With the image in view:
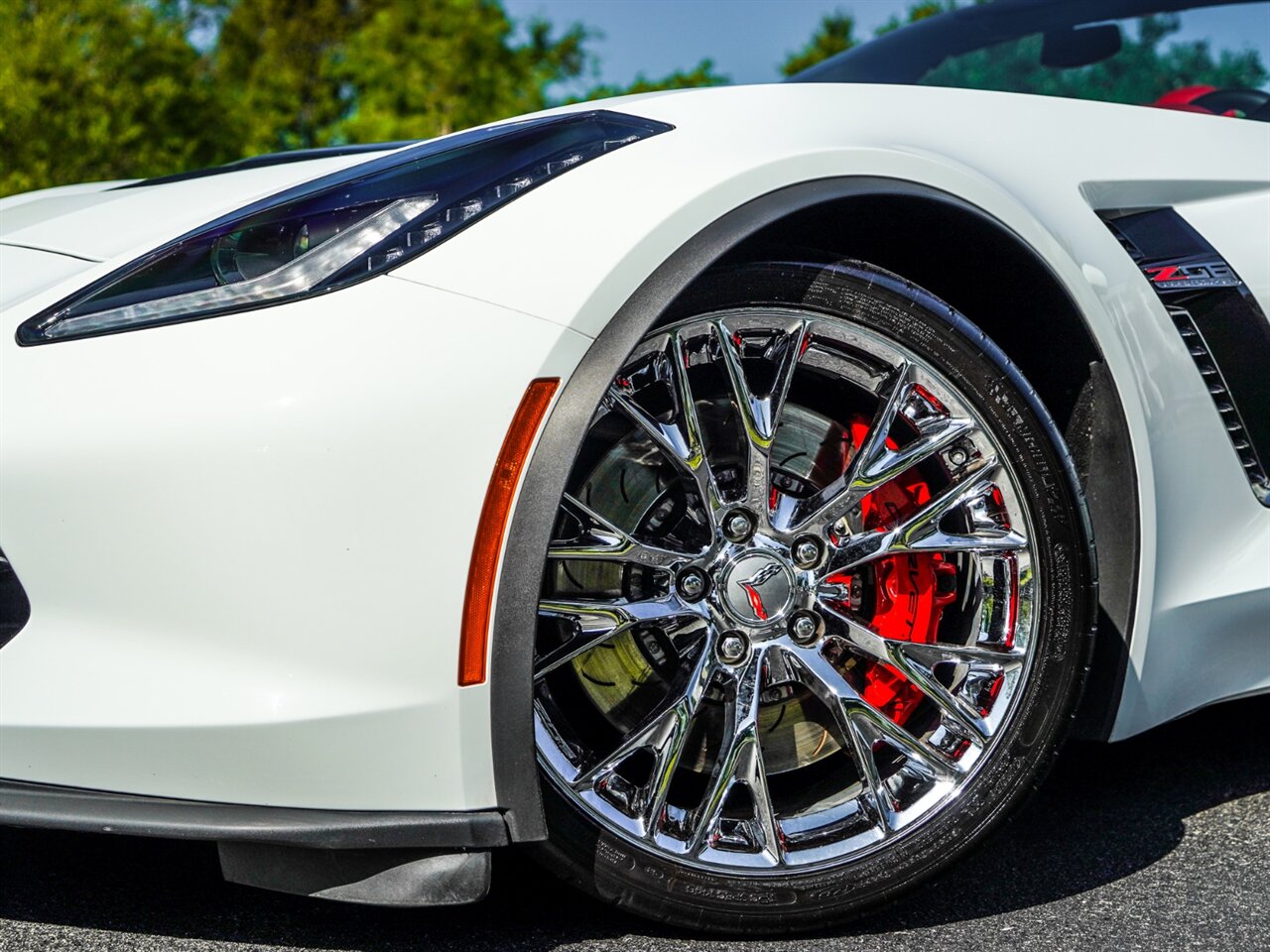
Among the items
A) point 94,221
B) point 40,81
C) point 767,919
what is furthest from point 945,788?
point 40,81

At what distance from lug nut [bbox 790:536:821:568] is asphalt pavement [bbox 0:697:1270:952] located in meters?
0.49

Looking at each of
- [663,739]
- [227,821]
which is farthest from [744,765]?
[227,821]

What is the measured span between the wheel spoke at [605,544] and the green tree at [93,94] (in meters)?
7.04

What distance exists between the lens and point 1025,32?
295 centimetres

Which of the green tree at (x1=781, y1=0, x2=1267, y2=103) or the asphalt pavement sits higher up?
the green tree at (x1=781, y1=0, x2=1267, y2=103)

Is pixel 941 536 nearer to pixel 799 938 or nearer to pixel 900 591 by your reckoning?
pixel 900 591

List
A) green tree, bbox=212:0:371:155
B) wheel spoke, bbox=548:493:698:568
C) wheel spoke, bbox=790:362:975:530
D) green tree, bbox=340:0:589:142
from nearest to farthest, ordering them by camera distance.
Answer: wheel spoke, bbox=548:493:698:568 → wheel spoke, bbox=790:362:975:530 → green tree, bbox=340:0:589:142 → green tree, bbox=212:0:371:155

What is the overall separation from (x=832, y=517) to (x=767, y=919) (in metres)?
0.53

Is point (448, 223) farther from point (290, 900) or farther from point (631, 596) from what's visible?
point (290, 900)

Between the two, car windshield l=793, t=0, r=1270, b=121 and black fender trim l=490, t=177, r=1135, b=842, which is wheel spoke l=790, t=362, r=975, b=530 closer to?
black fender trim l=490, t=177, r=1135, b=842

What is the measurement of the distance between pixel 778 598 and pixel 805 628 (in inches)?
2.6

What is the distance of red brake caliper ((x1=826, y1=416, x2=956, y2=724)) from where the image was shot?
197 cm

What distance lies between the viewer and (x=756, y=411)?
177cm

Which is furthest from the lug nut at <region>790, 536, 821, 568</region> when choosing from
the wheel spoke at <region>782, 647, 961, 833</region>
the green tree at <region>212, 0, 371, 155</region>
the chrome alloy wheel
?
the green tree at <region>212, 0, 371, 155</region>
